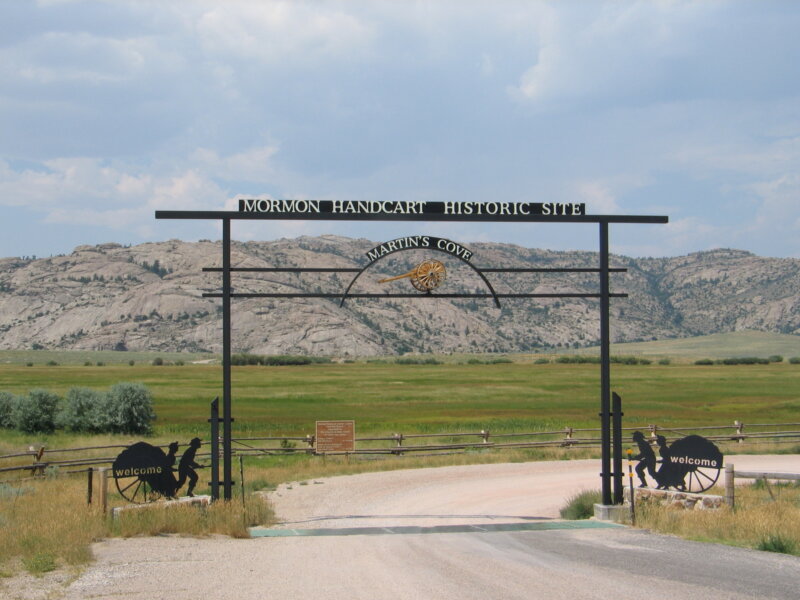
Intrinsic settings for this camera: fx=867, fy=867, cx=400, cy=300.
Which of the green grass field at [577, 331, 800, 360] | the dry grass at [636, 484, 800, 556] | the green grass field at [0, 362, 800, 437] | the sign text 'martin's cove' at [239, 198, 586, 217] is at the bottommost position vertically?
the green grass field at [0, 362, 800, 437]

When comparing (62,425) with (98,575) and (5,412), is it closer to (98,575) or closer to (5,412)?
(5,412)

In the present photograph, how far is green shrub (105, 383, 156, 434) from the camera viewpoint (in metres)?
51.4

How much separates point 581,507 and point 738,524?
438 cm

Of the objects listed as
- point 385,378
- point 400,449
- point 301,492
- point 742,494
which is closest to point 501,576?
point 742,494

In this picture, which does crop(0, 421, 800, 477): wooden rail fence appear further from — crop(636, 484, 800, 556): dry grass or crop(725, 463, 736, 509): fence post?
crop(725, 463, 736, 509): fence post

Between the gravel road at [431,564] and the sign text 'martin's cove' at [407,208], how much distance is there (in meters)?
6.35

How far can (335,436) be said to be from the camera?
34.3m

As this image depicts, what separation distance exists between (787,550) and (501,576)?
16.8ft

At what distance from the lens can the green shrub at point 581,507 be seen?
1922cm

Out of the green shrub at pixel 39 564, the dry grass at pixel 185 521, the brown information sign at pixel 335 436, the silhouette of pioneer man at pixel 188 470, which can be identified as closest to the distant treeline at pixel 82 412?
the brown information sign at pixel 335 436

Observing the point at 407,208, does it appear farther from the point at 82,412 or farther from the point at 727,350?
the point at 727,350

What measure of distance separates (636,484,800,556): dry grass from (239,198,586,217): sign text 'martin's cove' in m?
6.30

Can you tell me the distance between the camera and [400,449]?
36625mm

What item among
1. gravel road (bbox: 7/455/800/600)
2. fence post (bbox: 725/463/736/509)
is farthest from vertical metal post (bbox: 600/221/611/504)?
fence post (bbox: 725/463/736/509)
